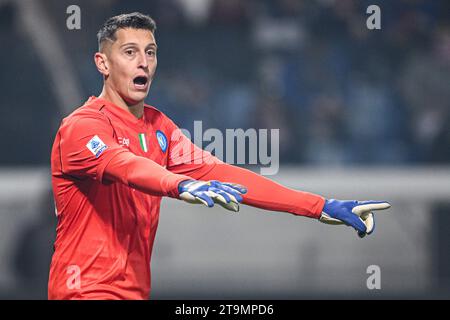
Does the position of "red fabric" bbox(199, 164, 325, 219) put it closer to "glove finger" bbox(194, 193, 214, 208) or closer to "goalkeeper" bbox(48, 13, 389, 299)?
"goalkeeper" bbox(48, 13, 389, 299)

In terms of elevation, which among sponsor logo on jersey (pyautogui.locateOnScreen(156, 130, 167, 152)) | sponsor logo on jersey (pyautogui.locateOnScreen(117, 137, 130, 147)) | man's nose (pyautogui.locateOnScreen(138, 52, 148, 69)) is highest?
man's nose (pyautogui.locateOnScreen(138, 52, 148, 69))

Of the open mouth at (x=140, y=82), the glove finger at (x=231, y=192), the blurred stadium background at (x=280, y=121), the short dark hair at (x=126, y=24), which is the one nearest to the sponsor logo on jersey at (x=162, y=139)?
the open mouth at (x=140, y=82)

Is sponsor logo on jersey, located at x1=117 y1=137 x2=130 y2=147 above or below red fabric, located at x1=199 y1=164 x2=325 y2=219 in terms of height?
above

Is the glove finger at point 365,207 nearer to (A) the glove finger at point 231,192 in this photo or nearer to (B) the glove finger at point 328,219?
(B) the glove finger at point 328,219

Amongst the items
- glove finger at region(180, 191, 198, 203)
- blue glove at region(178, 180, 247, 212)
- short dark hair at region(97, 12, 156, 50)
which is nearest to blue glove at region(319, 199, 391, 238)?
blue glove at region(178, 180, 247, 212)

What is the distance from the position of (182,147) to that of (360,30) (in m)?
5.39

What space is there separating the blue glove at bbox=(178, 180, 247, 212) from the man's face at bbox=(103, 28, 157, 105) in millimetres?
752

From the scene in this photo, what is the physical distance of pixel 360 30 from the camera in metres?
9.59

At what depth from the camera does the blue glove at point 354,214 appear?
4.24m

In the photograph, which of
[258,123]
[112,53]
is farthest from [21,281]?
[112,53]

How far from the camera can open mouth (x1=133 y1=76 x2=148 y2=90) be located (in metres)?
4.30

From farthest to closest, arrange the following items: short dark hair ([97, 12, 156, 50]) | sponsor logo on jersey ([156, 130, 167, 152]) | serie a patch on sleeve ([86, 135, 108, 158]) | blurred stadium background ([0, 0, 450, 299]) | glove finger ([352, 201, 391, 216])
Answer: blurred stadium background ([0, 0, 450, 299]) → sponsor logo on jersey ([156, 130, 167, 152]) → short dark hair ([97, 12, 156, 50]) → glove finger ([352, 201, 391, 216]) → serie a patch on sleeve ([86, 135, 108, 158])

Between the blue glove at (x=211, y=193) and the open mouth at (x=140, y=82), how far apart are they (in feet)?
2.43

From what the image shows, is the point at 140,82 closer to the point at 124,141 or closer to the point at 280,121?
the point at 124,141
